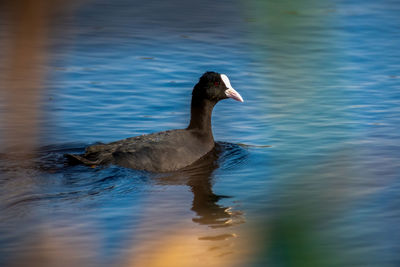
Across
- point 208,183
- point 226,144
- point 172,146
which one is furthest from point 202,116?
point 208,183

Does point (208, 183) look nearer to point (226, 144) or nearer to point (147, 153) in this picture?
point (147, 153)

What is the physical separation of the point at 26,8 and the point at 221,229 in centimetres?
501

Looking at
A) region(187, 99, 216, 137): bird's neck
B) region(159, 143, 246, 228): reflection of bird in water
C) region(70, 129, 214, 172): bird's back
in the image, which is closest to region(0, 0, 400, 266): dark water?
region(159, 143, 246, 228): reflection of bird in water

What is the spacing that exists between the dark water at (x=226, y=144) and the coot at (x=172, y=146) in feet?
0.59

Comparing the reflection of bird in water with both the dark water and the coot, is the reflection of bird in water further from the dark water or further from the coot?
the coot

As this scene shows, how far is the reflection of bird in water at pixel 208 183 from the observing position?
6.46m

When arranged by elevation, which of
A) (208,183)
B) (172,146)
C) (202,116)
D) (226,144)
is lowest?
(208,183)

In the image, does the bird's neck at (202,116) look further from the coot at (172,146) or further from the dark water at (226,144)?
the dark water at (226,144)

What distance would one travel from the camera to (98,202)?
273 inches

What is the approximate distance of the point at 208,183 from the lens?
26.0ft

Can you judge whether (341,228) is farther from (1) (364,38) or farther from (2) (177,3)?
(1) (364,38)

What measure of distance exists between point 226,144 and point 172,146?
4.14ft

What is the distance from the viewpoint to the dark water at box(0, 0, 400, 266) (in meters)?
1.46

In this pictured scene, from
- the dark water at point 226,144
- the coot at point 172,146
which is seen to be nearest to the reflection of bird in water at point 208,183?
the dark water at point 226,144
